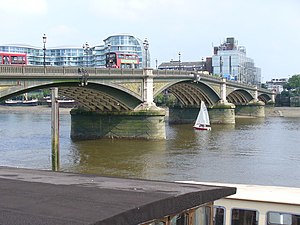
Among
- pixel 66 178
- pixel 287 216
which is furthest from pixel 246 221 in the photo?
pixel 66 178

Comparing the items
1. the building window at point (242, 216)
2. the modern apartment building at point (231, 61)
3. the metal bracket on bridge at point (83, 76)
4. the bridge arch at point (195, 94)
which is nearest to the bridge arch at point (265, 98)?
the modern apartment building at point (231, 61)

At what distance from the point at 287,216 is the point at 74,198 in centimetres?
406

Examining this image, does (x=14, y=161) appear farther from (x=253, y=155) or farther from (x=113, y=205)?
(x=113, y=205)

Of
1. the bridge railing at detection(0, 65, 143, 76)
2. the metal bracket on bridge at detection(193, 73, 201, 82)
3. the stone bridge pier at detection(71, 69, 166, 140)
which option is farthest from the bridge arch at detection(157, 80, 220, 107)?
the bridge railing at detection(0, 65, 143, 76)

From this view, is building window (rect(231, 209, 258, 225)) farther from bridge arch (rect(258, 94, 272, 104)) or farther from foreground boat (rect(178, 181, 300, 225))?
bridge arch (rect(258, 94, 272, 104))

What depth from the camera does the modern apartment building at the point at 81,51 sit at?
131 m

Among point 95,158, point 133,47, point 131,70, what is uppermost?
point 133,47

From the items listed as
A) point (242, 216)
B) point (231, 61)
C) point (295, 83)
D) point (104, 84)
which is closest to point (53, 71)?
point (104, 84)

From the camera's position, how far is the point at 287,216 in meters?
7.92

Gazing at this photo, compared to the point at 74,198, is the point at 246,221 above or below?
below

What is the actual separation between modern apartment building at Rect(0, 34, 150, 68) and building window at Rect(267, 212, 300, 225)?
115 m

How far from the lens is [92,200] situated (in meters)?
5.23

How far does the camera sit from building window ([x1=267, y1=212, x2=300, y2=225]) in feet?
25.7

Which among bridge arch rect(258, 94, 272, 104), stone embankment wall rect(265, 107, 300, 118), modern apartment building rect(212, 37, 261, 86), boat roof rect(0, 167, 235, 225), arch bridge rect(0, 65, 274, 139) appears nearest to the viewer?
boat roof rect(0, 167, 235, 225)
